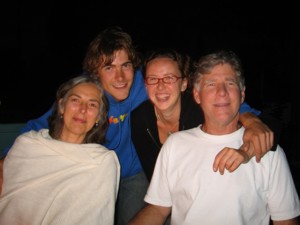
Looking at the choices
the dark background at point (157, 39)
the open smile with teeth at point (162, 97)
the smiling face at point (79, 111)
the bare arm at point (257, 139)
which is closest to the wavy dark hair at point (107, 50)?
the smiling face at point (79, 111)

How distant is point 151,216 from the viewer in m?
1.98

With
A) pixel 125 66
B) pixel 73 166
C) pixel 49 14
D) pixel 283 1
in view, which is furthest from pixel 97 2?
pixel 73 166

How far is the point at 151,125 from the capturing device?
2.64 metres

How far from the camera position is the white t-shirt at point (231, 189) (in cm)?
170

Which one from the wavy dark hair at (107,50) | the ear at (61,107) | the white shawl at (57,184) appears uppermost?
the wavy dark hair at (107,50)

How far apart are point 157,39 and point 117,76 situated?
6.21 meters

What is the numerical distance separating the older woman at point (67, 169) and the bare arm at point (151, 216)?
0.30m

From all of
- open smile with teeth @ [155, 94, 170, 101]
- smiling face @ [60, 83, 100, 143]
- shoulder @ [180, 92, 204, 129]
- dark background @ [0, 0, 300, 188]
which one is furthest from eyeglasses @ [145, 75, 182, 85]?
dark background @ [0, 0, 300, 188]

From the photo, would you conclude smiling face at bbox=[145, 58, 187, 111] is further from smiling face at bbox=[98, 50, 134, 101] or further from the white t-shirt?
the white t-shirt

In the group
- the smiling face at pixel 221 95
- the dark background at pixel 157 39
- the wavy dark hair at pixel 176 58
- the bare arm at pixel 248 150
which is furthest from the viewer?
the dark background at pixel 157 39

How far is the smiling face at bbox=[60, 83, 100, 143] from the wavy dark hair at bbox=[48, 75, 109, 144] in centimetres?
4

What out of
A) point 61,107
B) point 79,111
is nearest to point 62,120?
point 61,107

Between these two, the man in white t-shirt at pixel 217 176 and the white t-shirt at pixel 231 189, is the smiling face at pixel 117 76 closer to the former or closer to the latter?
the man in white t-shirt at pixel 217 176

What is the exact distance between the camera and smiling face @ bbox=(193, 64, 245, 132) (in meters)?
1.88
